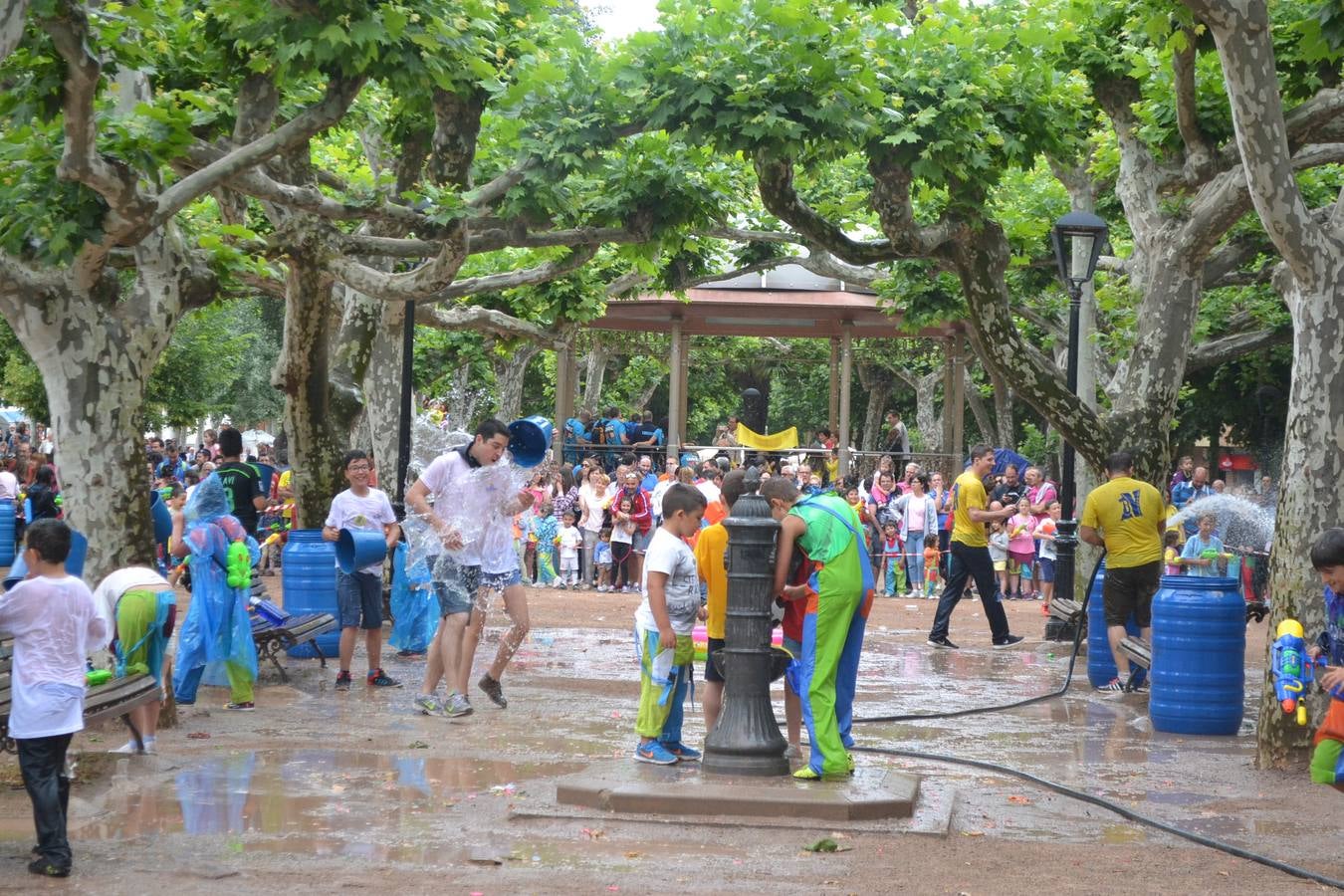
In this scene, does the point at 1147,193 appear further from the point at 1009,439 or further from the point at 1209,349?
the point at 1009,439

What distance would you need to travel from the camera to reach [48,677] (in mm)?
6352

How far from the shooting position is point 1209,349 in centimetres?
2580

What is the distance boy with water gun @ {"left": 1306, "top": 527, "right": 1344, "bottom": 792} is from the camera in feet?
20.6

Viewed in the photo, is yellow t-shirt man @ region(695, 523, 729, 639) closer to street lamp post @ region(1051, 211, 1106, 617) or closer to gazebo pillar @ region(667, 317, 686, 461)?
street lamp post @ region(1051, 211, 1106, 617)

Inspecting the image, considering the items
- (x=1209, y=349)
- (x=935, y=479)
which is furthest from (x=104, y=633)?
(x=1209, y=349)

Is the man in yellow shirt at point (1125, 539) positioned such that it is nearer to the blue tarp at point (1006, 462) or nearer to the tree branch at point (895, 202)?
the tree branch at point (895, 202)

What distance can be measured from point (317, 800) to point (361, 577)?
3.80m

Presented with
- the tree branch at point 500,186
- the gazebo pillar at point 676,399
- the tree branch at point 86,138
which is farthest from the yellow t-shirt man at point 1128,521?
the gazebo pillar at point 676,399

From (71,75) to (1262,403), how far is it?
91.9 ft

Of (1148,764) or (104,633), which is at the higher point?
(104,633)

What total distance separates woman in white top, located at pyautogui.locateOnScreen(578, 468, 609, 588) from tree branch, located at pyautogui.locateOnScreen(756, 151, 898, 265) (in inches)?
292

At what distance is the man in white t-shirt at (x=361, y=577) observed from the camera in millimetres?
11273

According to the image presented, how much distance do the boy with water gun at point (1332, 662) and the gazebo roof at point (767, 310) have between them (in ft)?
69.2

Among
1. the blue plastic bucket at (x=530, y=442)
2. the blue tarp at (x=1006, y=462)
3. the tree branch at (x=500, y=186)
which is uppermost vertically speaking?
the tree branch at (x=500, y=186)
